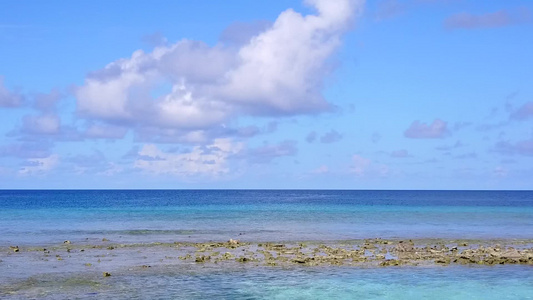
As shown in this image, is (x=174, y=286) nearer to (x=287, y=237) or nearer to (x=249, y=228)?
(x=287, y=237)

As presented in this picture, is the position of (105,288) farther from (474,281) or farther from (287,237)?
(287,237)

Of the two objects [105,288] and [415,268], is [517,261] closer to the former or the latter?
[415,268]

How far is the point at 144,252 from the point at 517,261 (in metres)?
30.2

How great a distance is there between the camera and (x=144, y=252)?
161 feet

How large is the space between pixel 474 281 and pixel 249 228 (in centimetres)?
4349

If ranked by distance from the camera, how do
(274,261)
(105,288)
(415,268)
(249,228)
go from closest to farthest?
(105,288)
(415,268)
(274,261)
(249,228)

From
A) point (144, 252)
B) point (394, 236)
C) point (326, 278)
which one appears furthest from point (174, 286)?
point (394, 236)

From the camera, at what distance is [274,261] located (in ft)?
141

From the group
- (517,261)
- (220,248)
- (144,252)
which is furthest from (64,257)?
(517,261)

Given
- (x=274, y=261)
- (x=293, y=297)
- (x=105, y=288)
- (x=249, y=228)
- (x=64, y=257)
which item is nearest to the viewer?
(x=293, y=297)

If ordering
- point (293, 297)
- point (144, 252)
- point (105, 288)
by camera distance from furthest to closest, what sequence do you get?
point (144, 252) < point (105, 288) < point (293, 297)

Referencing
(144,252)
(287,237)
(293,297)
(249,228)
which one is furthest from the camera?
(249,228)

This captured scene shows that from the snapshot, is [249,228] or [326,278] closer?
[326,278]

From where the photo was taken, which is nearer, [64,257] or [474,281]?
[474,281]
